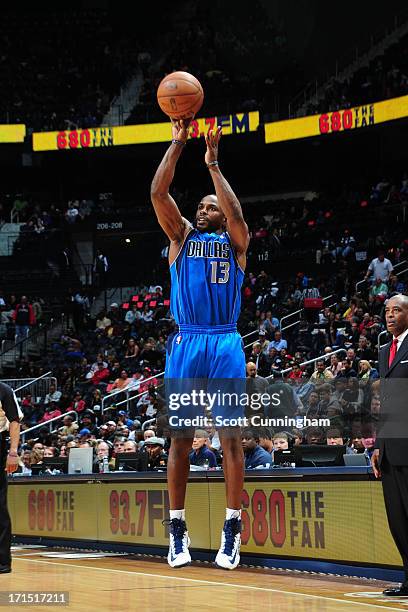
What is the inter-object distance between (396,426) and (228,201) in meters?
2.61

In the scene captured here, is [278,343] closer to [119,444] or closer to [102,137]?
[119,444]

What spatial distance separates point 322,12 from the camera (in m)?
29.6

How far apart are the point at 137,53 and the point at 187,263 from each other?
1081 inches

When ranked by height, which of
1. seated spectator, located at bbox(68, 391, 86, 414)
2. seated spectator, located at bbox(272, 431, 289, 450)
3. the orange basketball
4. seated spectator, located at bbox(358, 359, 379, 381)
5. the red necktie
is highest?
the orange basketball

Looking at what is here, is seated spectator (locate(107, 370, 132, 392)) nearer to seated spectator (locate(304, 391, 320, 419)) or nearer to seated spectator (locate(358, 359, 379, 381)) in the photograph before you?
seated spectator (locate(358, 359, 379, 381))

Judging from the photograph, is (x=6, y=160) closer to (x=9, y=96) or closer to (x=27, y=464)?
(x=9, y=96)

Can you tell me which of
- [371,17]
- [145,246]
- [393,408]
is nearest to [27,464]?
[393,408]

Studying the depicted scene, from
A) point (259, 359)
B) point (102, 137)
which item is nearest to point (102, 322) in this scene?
point (102, 137)

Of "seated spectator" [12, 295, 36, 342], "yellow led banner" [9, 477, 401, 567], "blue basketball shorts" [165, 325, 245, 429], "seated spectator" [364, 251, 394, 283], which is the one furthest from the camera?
"seated spectator" [12, 295, 36, 342]

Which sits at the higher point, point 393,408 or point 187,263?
point 187,263

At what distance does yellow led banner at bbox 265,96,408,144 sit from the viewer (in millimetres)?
23312

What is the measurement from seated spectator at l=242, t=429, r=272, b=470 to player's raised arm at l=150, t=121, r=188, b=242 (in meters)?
5.08

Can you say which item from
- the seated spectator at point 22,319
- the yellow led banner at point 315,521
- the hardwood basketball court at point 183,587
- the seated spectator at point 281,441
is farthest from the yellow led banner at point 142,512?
the seated spectator at point 22,319

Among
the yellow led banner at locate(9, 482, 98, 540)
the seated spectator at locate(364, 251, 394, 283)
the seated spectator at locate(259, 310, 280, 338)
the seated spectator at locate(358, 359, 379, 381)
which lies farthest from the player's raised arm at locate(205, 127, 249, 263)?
the seated spectator at locate(364, 251, 394, 283)
